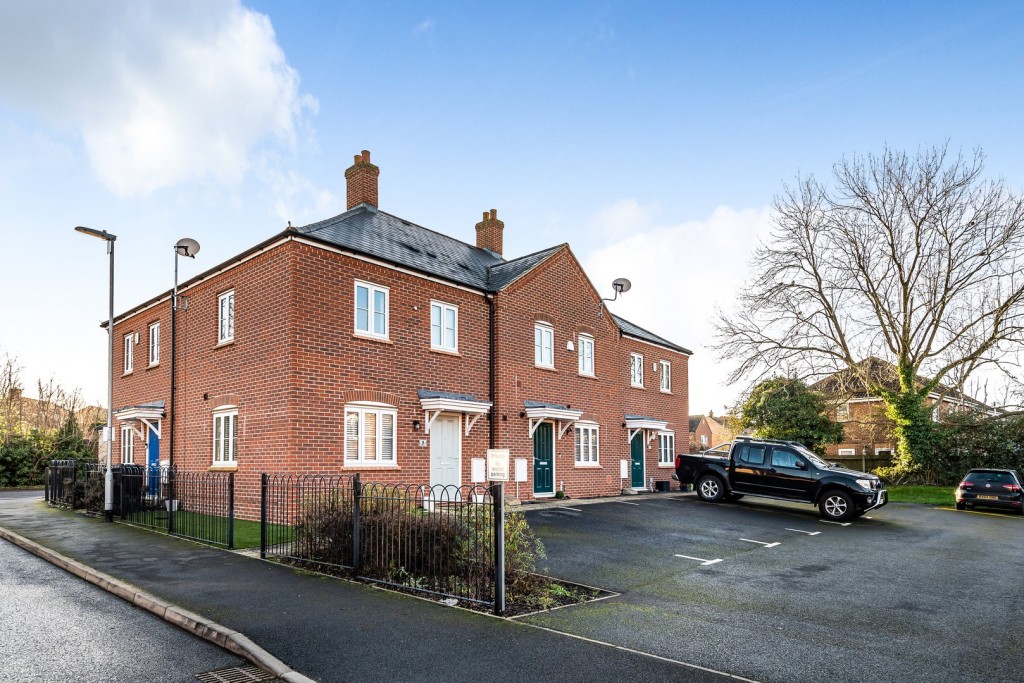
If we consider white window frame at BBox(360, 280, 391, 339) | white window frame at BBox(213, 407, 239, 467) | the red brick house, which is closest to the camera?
the red brick house

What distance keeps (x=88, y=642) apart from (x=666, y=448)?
82.6ft

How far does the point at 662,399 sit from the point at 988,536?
14889 millimetres

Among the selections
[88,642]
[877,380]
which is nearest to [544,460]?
[88,642]

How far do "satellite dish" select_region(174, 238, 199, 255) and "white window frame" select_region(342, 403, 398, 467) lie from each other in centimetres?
688

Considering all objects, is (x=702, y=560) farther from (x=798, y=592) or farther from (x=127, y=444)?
(x=127, y=444)

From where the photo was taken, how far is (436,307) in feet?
59.8

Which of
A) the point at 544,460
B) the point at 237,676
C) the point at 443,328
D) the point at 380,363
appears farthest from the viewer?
the point at 544,460

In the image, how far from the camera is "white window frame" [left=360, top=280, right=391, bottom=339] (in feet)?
52.5

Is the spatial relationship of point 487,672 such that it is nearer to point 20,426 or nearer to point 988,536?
point 988,536

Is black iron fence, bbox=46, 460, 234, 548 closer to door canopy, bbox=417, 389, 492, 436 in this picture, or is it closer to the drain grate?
door canopy, bbox=417, 389, 492, 436

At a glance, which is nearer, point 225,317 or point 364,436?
point 364,436

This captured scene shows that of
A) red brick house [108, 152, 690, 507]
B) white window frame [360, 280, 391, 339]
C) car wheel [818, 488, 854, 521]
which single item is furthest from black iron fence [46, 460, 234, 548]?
car wheel [818, 488, 854, 521]

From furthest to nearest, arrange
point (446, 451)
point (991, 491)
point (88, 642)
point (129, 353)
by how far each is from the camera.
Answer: point (129, 353) → point (991, 491) → point (446, 451) → point (88, 642)

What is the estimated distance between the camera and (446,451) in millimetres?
17922
